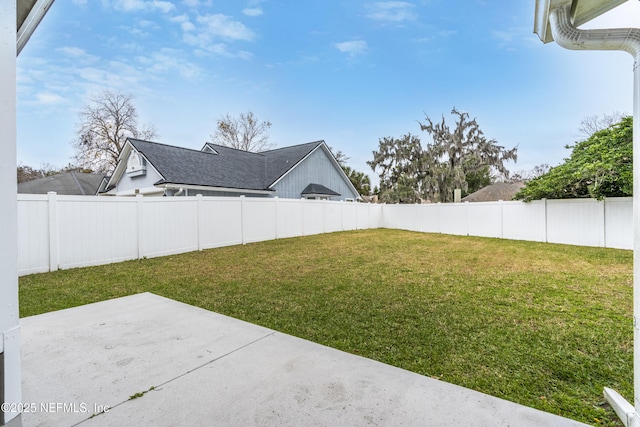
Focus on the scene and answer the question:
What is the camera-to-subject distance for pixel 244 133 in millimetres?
27891

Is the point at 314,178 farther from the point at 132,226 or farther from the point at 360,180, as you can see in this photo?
the point at 360,180

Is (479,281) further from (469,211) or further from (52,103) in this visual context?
(52,103)

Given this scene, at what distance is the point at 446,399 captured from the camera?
1945 mm

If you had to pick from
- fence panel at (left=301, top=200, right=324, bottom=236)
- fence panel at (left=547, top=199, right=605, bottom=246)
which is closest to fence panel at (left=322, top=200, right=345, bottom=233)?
fence panel at (left=301, top=200, right=324, bottom=236)

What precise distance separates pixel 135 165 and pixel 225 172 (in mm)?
4066

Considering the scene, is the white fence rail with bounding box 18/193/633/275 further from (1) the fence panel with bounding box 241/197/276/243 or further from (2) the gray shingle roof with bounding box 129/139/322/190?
(2) the gray shingle roof with bounding box 129/139/322/190

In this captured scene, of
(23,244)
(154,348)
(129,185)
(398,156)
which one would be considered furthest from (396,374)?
(398,156)

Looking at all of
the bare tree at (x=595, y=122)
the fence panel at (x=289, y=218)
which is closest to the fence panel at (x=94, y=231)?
the fence panel at (x=289, y=218)

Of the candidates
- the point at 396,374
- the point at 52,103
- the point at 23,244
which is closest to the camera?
the point at 396,374

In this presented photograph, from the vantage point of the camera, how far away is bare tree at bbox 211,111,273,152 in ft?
89.5

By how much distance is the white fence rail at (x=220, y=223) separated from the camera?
5.96 metres

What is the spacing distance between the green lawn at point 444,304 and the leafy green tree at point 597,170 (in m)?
2.04

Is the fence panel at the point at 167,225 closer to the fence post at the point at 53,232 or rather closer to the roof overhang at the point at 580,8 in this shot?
the fence post at the point at 53,232

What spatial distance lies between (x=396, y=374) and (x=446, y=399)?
393mm
